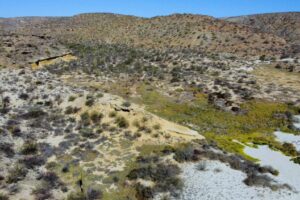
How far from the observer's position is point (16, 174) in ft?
78.5

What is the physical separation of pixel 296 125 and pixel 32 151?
995 inches

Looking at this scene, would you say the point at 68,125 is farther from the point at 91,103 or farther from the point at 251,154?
the point at 251,154

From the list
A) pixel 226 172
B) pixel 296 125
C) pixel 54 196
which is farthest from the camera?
pixel 296 125

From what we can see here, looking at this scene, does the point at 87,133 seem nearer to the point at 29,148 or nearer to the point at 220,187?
the point at 29,148

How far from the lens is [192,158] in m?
26.8

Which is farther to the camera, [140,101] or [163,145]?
[140,101]

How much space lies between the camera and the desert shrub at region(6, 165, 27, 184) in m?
23.4

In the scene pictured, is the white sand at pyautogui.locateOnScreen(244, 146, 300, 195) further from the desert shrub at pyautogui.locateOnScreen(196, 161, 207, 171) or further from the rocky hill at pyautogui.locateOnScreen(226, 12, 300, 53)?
the rocky hill at pyautogui.locateOnScreen(226, 12, 300, 53)

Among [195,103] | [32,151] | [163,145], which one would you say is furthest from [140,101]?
[32,151]

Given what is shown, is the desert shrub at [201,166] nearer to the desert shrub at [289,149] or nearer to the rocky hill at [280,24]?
the desert shrub at [289,149]

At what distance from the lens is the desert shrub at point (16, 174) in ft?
76.8

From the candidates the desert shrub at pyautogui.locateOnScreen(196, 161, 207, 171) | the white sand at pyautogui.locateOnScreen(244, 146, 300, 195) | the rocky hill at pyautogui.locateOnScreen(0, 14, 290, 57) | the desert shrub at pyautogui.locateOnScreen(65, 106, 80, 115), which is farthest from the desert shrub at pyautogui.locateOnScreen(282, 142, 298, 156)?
the rocky hill at pyautogui.locateOnScreen(0, 14, 290, 57)

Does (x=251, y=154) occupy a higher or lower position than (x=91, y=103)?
lower

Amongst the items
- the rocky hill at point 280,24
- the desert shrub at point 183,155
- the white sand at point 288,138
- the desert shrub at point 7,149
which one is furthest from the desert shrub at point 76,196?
the rocky hill at point 280,24
